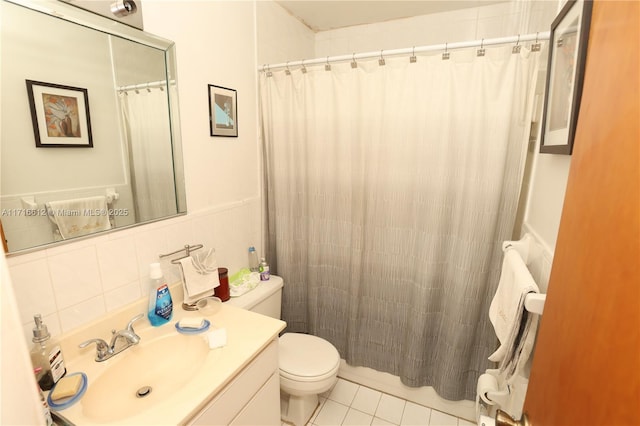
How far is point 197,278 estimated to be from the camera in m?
1.34

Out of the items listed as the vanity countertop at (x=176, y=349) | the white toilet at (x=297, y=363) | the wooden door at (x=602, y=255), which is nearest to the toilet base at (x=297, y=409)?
the white toilet at (x=297, y=363)

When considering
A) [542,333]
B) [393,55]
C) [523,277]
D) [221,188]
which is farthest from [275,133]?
[542,333]

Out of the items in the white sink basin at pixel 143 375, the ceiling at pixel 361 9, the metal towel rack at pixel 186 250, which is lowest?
the white sink basin at pixel 143 375

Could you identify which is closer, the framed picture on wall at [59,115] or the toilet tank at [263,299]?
the framed picture on wall at [59,115]

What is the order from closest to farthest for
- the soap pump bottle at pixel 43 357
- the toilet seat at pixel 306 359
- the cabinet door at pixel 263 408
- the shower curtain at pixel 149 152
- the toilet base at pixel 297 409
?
the soap pump bottle at pixel 43 357
the cabinet door at pixel 263 408
the shower curtain at pixel 149 152
the toilet seat at pixel 306 359
the toilet base at pixel 297 409

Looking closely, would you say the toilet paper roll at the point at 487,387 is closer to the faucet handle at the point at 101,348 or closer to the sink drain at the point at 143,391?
the sink drain at the point at 143,391

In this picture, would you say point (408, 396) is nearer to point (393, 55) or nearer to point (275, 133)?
point (275, 133)

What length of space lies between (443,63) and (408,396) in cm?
189

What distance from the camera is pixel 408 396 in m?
1.86

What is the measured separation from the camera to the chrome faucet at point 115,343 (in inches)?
40.4

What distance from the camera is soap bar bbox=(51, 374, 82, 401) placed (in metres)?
0.84

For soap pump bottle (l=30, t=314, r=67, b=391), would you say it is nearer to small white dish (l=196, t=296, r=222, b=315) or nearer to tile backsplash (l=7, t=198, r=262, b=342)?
tile backsplash (l=7, t=198, r=262, b=342)

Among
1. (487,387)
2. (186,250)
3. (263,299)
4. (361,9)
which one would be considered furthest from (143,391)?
(361,9)

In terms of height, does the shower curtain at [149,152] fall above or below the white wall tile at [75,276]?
above
